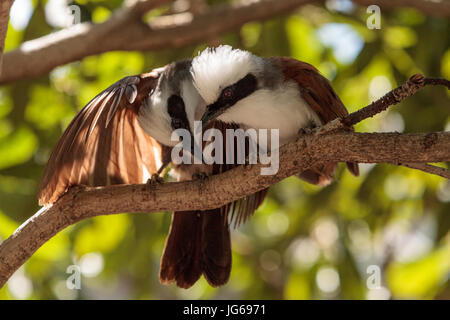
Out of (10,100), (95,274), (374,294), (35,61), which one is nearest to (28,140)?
(10,100)

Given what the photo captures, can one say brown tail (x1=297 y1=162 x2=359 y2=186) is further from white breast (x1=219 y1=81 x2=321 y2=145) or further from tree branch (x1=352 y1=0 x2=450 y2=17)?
tree branch (x1=352 y1=0 x2=450 y2=17)

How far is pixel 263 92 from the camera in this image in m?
2.93

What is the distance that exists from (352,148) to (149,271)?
11.1 feet

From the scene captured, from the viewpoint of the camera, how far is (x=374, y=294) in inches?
182

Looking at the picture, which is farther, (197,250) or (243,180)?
(197,250)

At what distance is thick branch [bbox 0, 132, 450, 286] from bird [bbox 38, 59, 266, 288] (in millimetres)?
118

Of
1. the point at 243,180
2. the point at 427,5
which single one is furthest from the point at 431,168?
the point at 427,5

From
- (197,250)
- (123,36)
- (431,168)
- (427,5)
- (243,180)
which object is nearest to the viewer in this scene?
(431,168)

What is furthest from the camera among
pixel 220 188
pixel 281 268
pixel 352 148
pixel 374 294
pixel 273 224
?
pixel 273 224

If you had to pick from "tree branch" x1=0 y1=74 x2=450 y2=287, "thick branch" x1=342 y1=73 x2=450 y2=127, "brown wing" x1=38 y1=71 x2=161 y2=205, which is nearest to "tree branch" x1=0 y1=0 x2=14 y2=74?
"brown wing" x1=38 y1=71 x2=161 y2=205

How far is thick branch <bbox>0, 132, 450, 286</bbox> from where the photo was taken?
85.5 inches

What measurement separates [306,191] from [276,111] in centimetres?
233

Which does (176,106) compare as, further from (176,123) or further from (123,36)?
(123,36)
